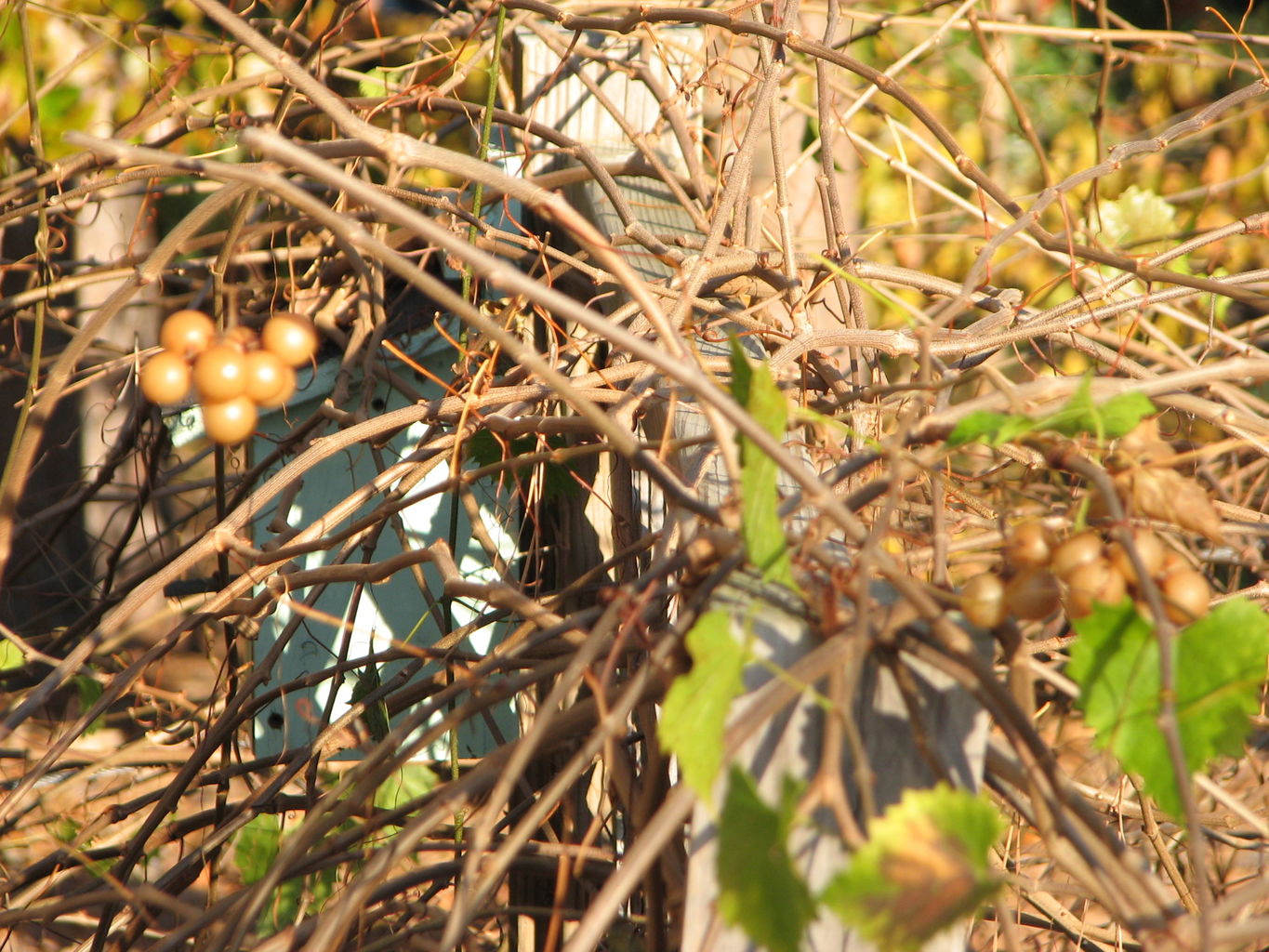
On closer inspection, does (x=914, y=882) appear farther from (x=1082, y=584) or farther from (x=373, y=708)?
(x=373, y=708)

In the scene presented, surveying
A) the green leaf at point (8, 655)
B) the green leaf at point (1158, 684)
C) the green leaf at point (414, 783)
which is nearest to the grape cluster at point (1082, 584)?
the green leaf at point (1158, 684)

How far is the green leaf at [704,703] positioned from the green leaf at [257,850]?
0.76 meters

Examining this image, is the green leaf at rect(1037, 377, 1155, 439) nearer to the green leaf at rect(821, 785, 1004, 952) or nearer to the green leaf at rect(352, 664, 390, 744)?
the green leaf at rect(821, 785, 1004, 952)

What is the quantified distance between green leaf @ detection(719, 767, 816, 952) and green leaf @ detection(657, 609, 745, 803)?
0.02m

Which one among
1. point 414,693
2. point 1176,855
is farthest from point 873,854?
point 1176,855

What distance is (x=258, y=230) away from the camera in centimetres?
149

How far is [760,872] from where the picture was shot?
46cm

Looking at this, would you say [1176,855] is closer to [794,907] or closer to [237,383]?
[794,907]

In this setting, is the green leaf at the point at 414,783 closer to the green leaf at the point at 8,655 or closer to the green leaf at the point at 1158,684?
the green leaf at the point at 8,655

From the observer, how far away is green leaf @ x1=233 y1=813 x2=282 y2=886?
1133 mm

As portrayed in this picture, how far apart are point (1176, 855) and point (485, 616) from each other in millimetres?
1047

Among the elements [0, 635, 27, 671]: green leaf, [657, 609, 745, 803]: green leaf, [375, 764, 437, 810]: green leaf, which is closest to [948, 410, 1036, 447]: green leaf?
[657, 609, 745, 803]: green leaf

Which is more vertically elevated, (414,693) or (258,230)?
(258,230)

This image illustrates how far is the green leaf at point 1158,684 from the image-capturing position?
19.7 inches
